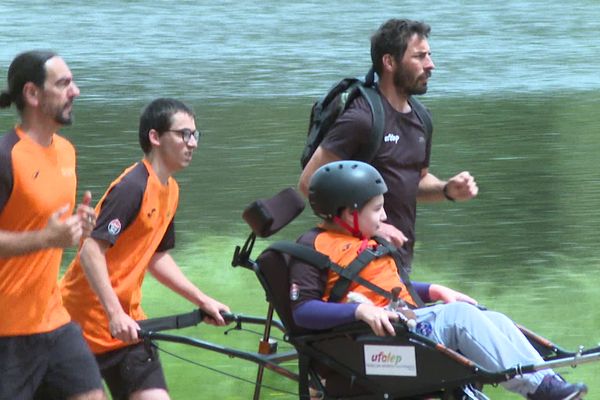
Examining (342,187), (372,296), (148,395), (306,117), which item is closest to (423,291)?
(372,296)

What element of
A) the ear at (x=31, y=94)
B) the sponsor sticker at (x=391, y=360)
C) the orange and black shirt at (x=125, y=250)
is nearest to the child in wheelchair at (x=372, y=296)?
the sponsor sticker at (x=391, y=360)

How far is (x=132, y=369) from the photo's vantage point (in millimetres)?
6723

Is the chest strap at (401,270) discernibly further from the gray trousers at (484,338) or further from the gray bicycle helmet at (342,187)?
the gray trousers at (484,338)

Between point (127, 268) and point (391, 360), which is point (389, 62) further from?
point (391, 360)

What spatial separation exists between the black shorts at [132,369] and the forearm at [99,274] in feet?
0.88

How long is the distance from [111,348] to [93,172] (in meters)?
7.76

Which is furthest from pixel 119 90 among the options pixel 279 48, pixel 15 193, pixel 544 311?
pixel 15 193

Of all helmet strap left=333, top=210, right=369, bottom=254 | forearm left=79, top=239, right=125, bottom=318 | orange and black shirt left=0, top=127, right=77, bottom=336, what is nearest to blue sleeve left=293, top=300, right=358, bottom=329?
helmet strap left=333, top=210, right=369, bottom=254

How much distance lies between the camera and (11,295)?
599 cm

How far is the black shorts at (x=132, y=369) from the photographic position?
22.0 feet

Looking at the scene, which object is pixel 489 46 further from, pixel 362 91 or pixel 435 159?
pixel 362 91

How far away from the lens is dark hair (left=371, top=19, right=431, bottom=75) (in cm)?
742

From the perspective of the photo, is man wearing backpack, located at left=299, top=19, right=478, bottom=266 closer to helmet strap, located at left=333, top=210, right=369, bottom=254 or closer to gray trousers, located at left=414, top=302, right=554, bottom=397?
helmet strap, located at left=333, top=210, right=369, bottom=254

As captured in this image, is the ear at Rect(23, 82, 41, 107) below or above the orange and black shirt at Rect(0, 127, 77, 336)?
above
